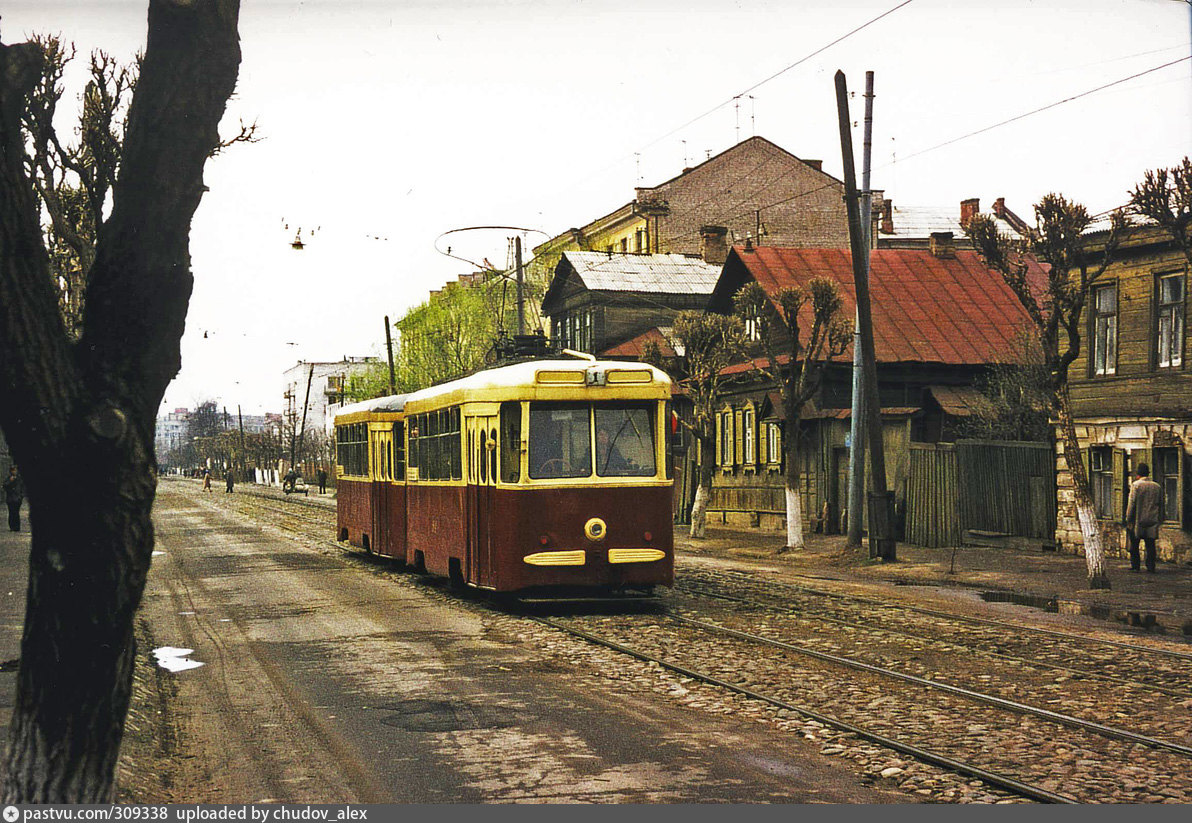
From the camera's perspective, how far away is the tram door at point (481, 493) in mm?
17109

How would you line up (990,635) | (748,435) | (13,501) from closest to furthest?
(990,635) → (13,501) → (748,435)

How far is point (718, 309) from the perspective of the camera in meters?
45.2

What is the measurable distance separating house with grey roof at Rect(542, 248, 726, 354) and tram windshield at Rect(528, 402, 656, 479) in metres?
37.8

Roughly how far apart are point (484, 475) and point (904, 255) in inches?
1165

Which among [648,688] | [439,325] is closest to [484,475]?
[648,688]

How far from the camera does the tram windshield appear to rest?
55.2ft

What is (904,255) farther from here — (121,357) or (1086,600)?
(121,357)

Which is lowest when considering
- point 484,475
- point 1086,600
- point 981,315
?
point 1086,600

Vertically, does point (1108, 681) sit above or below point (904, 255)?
below

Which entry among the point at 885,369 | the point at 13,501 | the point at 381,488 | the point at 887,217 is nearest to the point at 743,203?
the point at 887,217

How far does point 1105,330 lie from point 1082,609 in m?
10.4

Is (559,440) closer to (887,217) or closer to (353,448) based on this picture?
(353,448)

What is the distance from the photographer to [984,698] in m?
10.5

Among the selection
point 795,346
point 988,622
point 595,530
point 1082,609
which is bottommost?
point 1082,609
